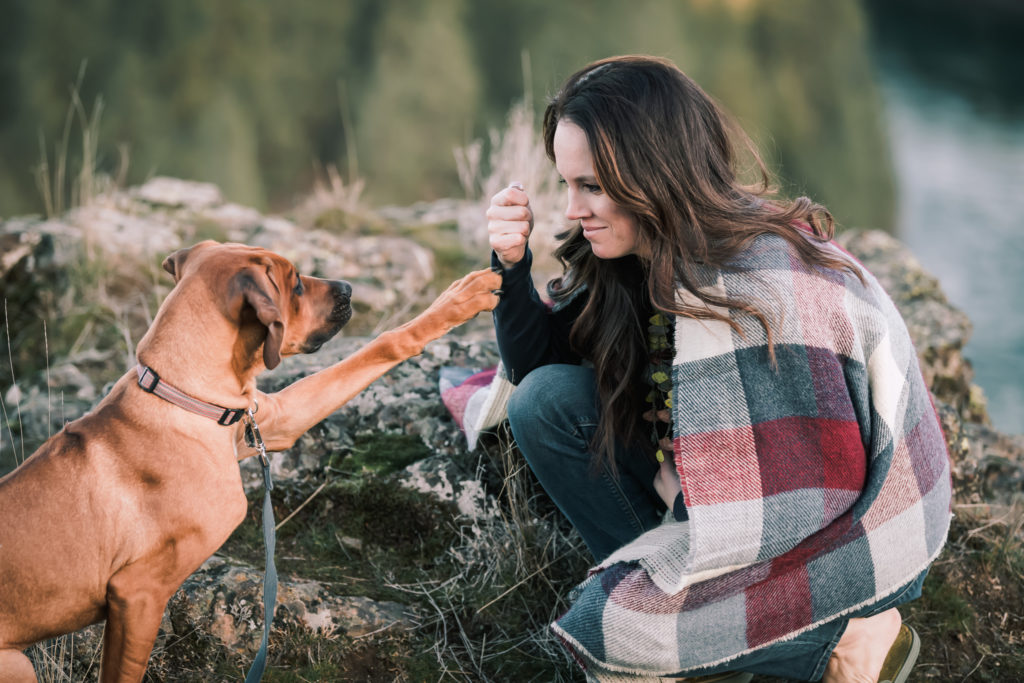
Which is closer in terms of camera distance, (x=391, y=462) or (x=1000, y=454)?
(x=391, y=462)

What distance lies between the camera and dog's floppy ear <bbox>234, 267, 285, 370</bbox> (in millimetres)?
1980

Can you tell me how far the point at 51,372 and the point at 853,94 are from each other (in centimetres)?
1233

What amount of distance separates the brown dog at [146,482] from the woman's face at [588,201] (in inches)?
30.9

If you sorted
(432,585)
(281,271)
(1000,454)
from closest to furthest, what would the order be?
(281,271)
(432,585)
(1000,454)

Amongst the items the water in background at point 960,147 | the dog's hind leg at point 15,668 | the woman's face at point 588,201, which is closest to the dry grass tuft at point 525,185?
the woman's face at point 588,201

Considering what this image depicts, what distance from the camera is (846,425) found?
A: 1998 mm

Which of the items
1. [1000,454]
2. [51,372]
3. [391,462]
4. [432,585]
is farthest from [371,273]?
[1000,454]

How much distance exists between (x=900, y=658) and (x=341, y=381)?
5.48 feet

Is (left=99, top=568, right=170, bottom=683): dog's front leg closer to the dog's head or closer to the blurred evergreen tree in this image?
the dog's head

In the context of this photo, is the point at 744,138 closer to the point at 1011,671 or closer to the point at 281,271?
the point at 281,271

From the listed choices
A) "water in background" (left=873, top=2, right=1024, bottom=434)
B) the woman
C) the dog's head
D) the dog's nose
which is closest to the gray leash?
the dog's head

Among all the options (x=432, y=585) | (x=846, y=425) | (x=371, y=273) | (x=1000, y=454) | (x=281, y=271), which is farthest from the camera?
(x=371, y=273)

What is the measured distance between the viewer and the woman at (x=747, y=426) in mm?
2002

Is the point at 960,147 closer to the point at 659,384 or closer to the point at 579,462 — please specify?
the point at 659,384
